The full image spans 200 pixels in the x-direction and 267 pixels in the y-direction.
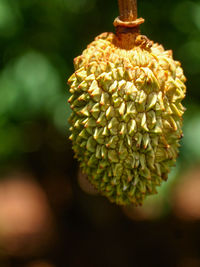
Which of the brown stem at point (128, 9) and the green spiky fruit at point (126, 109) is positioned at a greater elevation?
the brown stem at point (128, 9)

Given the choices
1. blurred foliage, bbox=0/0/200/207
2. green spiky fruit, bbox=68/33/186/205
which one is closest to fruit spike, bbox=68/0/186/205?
green spiky fruit, bbox=68/33/186/205

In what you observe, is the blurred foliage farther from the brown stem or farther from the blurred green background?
the brown stem

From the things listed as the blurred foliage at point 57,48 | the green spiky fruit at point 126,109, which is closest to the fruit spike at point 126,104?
the green spiky fruit at point 126,109

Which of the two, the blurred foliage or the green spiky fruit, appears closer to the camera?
the green spiky fruit

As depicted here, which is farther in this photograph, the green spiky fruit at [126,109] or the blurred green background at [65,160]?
the blurred green background at [65,160]

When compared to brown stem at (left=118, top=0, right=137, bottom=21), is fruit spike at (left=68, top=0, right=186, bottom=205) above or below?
below

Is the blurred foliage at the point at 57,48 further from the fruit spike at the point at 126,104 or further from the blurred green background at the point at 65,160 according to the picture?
the fruit spike at the point at 126,104

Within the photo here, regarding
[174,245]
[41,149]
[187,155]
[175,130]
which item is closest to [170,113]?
[175,130]

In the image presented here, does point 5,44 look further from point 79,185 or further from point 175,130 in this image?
point 79,185
